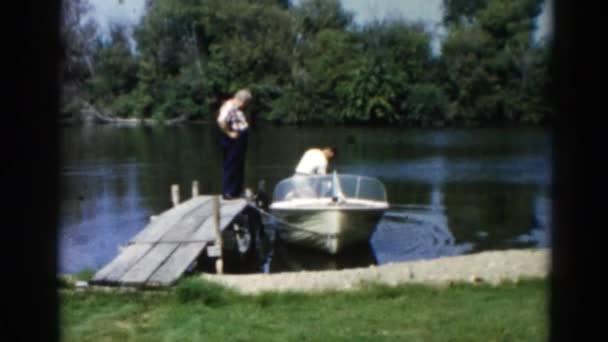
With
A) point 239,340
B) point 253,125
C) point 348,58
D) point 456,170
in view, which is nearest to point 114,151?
point 456,170

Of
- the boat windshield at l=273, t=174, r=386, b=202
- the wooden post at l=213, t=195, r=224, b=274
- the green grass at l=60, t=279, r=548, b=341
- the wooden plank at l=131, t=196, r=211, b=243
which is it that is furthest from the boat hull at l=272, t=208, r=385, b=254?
the green grass at l=60, t=279, r=548, b=341

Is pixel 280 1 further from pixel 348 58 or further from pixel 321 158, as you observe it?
pixel 321 158

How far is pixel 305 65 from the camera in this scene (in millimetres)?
72312

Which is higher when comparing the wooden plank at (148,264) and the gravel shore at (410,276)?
the wooden plank at (148,264)

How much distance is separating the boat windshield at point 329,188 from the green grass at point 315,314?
6.23 meters

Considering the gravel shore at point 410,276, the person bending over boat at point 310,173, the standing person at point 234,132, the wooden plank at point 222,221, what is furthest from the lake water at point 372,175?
the gravel shore at point 410,276

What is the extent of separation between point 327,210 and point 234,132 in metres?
2.90

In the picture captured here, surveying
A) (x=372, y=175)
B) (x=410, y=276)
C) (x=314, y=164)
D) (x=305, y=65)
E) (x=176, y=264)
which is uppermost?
(x=305, y=65)

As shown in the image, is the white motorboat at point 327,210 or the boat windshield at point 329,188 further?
the boat windshield at point 329,188

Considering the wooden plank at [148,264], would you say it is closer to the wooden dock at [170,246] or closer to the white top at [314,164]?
the wooden dock at [170,246]

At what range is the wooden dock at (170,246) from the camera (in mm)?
9328

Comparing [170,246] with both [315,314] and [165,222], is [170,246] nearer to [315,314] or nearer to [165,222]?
[165,222]

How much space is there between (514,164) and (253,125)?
38.2 meters

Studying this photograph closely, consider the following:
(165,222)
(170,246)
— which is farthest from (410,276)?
(165,222)
